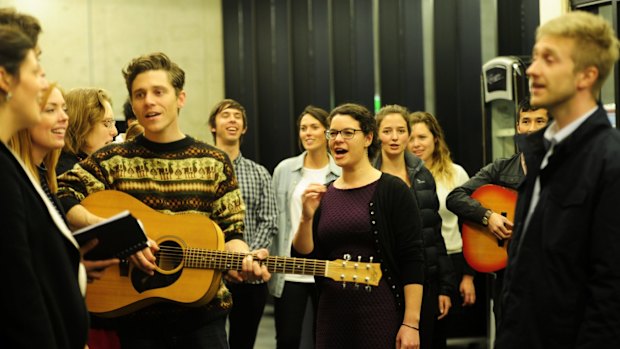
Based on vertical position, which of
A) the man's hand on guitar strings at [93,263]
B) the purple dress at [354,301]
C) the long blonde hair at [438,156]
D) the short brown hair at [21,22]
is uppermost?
the short brown hair at [21,22]

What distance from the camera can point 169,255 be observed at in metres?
2.95

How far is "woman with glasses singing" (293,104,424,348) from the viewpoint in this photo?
10.8 ft

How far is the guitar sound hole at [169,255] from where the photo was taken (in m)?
2.94

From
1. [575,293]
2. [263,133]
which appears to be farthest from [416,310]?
[263,133]

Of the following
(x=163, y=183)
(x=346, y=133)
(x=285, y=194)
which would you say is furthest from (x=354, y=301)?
(x=285, y=194)

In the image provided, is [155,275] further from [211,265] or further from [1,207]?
[1,207]

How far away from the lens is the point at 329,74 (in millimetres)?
7512

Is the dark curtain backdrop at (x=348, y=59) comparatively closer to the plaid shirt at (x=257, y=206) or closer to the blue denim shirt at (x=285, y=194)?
the blue denim shirt at (x=285, y=194)

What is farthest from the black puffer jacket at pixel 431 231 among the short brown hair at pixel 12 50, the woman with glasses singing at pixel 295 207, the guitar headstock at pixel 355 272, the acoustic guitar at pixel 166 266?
the short brown hair at pixel 12 50

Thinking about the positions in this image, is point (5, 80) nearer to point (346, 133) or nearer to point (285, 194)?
point (346, 133)

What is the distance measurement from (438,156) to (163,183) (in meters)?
2.55

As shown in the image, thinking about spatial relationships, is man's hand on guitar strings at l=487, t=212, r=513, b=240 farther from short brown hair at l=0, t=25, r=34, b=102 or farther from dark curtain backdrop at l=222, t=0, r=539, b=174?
short brown hair at l=0, t=25, r=34, b=102

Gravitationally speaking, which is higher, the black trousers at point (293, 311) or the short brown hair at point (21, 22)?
the short brown hair at point (21, 22)

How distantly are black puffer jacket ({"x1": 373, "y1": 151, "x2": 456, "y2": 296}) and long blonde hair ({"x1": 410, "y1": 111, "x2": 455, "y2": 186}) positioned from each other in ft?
1.82
